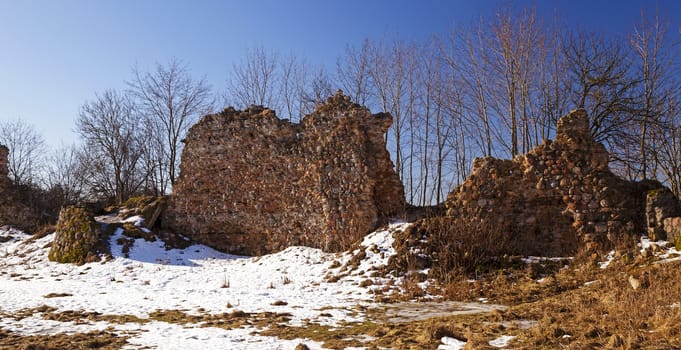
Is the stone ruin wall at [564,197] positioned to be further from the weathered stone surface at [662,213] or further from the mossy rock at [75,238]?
the mossy rock at [75,238]

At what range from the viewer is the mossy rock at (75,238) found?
41.7 ft

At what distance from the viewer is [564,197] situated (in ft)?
31.3

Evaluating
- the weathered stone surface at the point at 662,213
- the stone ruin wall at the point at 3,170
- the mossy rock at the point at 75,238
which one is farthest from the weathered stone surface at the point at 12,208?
the weathered stone surface at the point at 662,213

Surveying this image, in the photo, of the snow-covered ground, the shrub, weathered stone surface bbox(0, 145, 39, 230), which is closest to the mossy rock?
the snow-covered ground

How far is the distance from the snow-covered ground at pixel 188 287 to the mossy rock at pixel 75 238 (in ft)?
1.15

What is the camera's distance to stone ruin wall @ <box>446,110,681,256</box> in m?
9.10

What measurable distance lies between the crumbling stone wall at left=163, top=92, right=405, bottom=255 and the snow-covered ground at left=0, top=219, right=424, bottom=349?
69 cm

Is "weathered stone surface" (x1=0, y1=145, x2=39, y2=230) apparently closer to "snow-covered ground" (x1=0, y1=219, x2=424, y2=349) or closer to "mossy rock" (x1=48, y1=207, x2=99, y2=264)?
"snow-covered ground" (x1=0, y1=219, x2=424, y2=349)

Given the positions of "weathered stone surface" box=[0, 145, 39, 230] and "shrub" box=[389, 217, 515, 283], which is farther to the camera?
"weathered stone surface" box=[0, 145, 39, 230]

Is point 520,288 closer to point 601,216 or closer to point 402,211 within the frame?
point 601,216

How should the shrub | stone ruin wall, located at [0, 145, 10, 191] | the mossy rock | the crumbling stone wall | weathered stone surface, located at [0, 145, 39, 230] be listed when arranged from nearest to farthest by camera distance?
the shrub, the crumbling stone wall, the mossy rock, weathered stone surface, located at [0, 145, 39, 230], stone ruin wall, located at [0, 145, 10, 191]

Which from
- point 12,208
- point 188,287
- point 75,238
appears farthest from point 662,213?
point 12,208

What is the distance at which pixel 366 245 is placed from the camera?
10.4 metres

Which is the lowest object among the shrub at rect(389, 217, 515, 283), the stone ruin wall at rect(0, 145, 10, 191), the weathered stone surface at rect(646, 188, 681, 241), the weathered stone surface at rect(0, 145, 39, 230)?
the shrub at rect(389, 217, 515, 283)
